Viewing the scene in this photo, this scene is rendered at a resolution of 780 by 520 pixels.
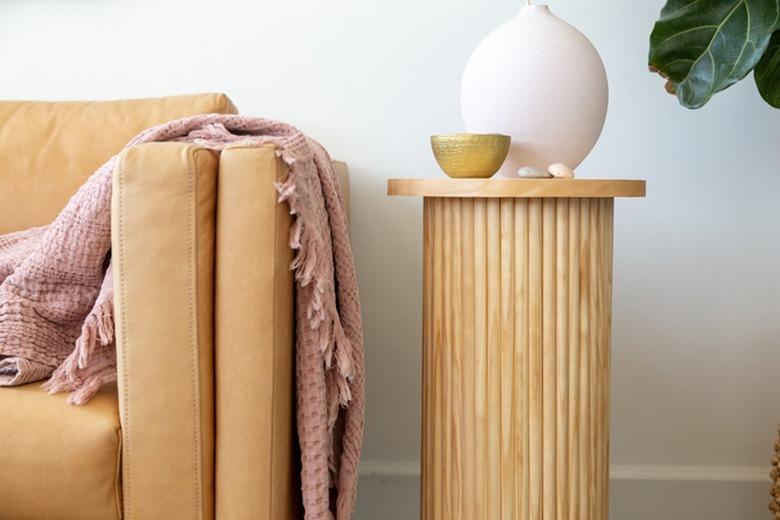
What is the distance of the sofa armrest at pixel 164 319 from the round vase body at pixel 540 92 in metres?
0.45

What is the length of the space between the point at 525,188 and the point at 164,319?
19.2 inches

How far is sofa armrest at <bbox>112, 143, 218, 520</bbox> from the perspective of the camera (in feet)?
3.26

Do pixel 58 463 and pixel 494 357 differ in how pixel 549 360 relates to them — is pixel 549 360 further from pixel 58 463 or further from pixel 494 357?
pixel 58 463

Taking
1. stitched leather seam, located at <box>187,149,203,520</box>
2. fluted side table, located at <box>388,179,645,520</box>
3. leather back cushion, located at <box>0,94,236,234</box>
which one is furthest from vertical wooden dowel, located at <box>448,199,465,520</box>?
leather back cushion, located at <box>0,94,236,234</box>

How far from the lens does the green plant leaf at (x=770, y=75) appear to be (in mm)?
1366

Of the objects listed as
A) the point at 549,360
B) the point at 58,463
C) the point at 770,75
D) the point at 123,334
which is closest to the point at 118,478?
the point at 58,463

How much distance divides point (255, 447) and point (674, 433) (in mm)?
1084

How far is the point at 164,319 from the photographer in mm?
999

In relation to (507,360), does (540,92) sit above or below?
above

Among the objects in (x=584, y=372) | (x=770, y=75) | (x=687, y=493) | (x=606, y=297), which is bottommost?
(x=687, y=493)

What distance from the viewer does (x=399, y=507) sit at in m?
1.79

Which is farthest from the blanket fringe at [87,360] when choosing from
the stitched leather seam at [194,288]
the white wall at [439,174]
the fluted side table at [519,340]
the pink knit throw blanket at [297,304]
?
the white wall at [439,174]

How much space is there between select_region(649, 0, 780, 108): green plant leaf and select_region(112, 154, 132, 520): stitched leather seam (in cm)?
80

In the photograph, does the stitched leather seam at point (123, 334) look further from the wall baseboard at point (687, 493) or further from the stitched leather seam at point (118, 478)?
the wall baseboard at point (687, 493)
